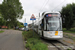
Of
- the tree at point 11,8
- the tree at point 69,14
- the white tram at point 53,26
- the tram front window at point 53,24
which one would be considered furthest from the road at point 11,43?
the tree at point 11,8

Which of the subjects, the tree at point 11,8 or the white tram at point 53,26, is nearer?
the white tram at point 53,26

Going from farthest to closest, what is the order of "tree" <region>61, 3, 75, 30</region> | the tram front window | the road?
1. "tree" <region>61, 3, 75, 30</region>
2. the tram front window
3. the road

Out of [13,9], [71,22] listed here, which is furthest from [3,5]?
[71,22]

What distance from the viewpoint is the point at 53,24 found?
10.3 meters

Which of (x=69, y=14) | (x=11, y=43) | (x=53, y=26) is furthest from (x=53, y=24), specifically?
(x=69, y=14)

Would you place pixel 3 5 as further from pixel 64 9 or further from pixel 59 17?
pixel 59 17

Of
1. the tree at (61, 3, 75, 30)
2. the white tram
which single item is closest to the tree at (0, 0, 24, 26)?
the tree at (61, 3, 75, 30)

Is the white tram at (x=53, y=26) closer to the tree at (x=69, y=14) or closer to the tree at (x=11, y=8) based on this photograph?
the tree at (x=69, y=14)

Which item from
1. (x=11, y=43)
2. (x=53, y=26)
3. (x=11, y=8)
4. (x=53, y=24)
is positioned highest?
(x=11, y=8)

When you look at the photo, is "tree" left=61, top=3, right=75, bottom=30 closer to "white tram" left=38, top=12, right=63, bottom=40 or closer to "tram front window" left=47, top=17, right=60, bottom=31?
"white tram" left=38, top=12, right=63, bottom=40

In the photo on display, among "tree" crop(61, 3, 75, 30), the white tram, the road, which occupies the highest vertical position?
"tree" crop(61, 3, 75, 30)

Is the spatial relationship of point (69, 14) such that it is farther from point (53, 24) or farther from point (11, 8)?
point (11, 8)

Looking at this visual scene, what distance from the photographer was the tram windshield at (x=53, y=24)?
1025cm

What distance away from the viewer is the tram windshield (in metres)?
10.2
